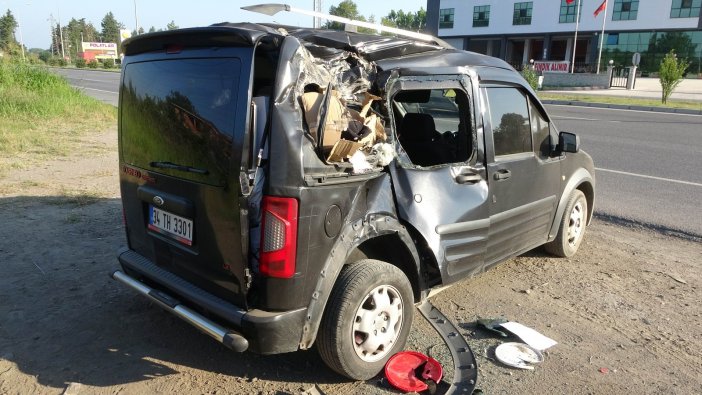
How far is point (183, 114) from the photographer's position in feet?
9.48

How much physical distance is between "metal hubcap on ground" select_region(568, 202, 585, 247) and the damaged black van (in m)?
1.37

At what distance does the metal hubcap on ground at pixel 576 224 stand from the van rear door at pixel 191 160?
3448 millimetres

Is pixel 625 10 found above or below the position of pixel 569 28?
above

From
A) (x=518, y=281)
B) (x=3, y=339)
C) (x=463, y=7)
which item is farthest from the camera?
(x=463, y=7)

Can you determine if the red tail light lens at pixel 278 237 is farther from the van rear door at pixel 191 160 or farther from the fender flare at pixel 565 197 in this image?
the fender flare at pixel 565 197

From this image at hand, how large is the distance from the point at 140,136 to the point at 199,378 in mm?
1493

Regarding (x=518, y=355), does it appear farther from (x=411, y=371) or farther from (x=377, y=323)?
(x=377, y=323)

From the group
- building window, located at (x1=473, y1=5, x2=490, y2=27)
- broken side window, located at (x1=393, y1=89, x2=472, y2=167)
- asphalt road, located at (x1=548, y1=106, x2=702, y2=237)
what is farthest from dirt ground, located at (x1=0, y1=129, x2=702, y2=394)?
building window, located at (x1=473, y1=5, x2=490, y2=27)

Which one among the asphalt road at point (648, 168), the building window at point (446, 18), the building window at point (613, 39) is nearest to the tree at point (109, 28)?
the building window at point (446, 18)

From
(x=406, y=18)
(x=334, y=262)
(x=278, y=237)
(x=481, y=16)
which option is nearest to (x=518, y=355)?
(x=334, y=262)

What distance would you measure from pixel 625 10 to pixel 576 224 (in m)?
56.8

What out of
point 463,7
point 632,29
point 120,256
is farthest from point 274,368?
point 463,7

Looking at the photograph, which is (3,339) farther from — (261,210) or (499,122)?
(499,122)

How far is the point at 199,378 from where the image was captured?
3.10 meters
